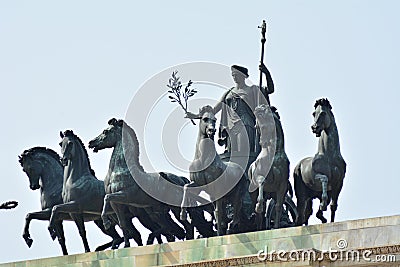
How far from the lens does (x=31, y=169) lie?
31.6 metres

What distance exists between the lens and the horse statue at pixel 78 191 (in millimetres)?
30641

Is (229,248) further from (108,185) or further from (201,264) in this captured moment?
(108,185)

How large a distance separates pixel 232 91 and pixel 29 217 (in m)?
3.69

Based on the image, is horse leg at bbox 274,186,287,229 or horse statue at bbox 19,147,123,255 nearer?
horse leg at bbox 274,186,287,229

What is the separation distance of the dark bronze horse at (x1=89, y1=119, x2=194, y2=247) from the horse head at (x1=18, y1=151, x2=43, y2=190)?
1.51 meters

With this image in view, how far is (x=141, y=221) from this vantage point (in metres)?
30.7

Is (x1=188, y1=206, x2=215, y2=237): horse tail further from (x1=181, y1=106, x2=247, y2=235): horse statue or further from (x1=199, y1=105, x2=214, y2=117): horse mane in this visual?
(x1=199, y1=105, x2=214, y2=117): horse mane

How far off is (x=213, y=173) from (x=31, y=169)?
380 centimetres

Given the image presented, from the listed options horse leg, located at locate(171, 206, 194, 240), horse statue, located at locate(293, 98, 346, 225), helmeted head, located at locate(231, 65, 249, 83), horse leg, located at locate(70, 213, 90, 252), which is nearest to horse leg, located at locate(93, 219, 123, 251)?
horse leg, located at locate(70, 213, 90, 252)

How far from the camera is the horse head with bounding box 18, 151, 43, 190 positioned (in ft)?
104

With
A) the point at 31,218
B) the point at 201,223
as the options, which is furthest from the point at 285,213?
the point at 31,218

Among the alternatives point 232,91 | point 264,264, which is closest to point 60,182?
point 232,91

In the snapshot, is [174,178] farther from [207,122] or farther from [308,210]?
[308,210]

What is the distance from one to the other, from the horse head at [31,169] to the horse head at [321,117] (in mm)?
5242
